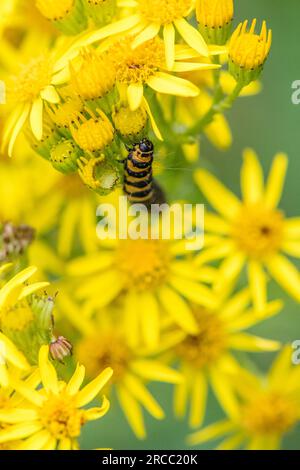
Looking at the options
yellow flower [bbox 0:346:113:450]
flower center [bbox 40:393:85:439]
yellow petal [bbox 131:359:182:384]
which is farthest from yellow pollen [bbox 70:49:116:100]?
yellow petal [bbox 131:359:182:384]

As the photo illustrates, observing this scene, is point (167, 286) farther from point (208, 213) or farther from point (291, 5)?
point (291, 5)

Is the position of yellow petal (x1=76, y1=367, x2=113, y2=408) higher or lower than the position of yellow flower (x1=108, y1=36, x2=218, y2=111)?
lower

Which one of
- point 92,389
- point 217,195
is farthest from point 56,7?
point 92,389

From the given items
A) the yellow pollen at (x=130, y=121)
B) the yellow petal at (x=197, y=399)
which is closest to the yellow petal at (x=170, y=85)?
the yellow pollen at (x=130, y=121)

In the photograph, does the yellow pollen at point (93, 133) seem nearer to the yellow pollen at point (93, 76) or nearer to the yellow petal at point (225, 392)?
the yellow pollen at point (93, 76)

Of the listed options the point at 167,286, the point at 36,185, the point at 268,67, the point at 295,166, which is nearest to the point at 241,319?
the point at 167,286

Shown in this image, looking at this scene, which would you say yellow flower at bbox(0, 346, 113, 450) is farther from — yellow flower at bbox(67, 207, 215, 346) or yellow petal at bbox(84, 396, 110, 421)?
yellow flower at bbox(67, 207, 215, 346)
